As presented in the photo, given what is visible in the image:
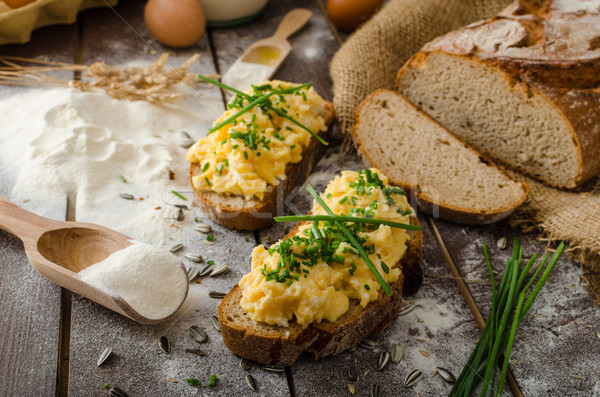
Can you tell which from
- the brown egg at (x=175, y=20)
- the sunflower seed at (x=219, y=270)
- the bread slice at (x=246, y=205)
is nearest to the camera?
the sunflower seed at (x=219, y=270)

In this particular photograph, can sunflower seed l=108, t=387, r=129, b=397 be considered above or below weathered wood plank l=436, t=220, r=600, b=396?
below

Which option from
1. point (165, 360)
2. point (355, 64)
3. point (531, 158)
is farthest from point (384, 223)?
point (355, 64)

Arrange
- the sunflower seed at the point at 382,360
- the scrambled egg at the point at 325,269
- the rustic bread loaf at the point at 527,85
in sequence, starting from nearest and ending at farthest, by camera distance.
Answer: the scrambled egg at the point at 325,269
the sunflower seed at the point at 382,360
the rustic bread loaf at the point at 527,85

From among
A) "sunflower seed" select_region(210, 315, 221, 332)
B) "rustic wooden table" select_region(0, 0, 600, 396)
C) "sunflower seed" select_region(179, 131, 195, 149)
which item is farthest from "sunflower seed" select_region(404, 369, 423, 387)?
"sunflower seed" select_region(179, 131, 195, 149)

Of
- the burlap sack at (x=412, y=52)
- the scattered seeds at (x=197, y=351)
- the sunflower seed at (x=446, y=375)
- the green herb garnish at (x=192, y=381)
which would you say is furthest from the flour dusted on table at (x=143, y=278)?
the burlap sack at (x=412, y=52)

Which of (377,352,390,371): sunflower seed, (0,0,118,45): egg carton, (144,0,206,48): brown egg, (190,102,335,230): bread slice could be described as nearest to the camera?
(377,352,390,371): sunflower seed

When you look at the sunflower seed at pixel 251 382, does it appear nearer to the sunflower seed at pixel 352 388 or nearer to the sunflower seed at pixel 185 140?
the sunflower seed at pixel 352 388

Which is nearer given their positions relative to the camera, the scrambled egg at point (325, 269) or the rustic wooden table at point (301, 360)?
the scrambled egg at point (325, 269)

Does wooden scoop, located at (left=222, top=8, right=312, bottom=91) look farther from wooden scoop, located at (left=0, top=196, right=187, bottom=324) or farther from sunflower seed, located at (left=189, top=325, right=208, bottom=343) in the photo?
sunflower seed, located at (left=189, top=325, right=208, bottom=343)
